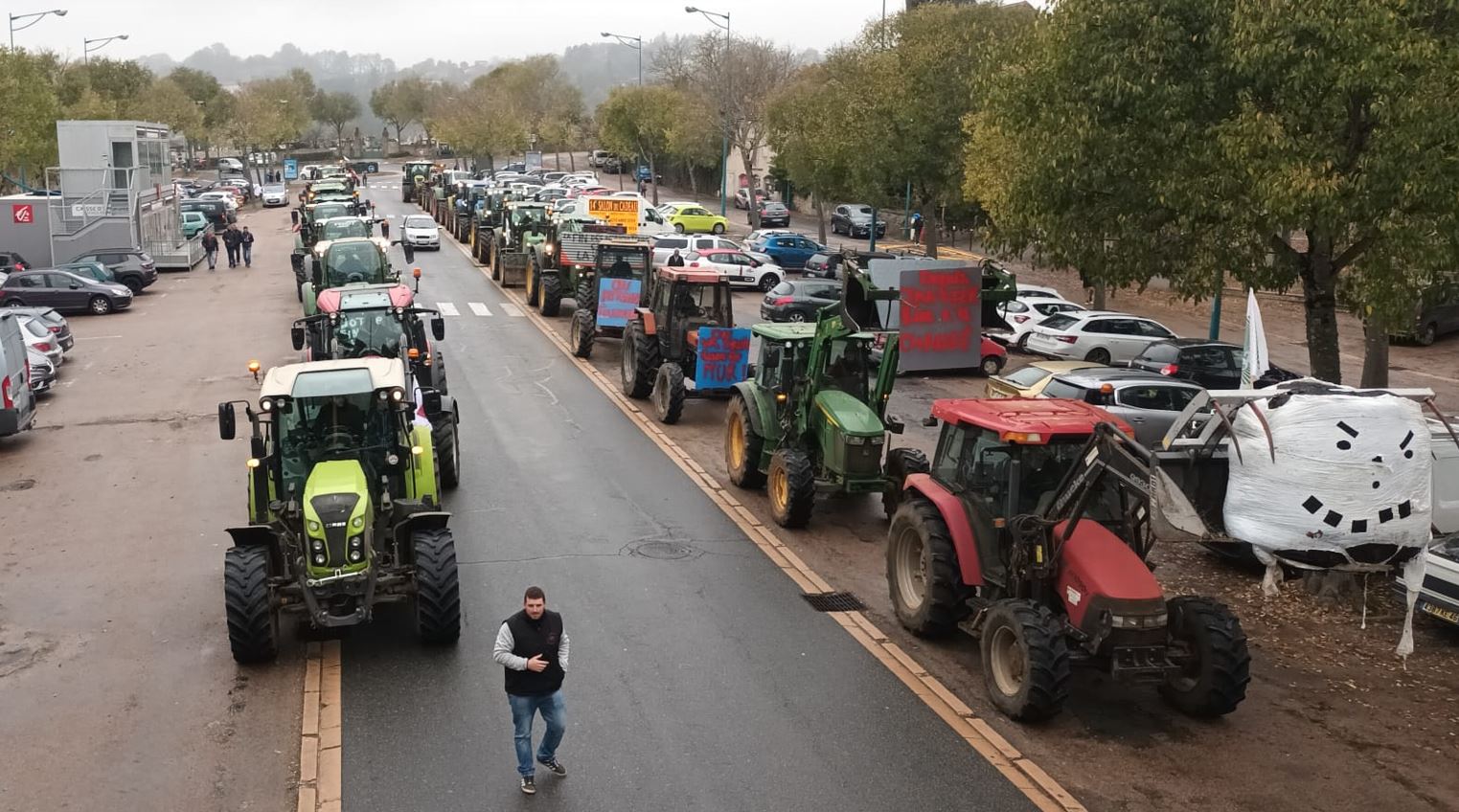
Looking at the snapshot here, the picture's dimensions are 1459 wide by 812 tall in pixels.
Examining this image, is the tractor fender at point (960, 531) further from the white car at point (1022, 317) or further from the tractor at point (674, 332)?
the white car at point (1022, 317)

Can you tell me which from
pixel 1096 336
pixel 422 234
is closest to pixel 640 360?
pixel 1096 336

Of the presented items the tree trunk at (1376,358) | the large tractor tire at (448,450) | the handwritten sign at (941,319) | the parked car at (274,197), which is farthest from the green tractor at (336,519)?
the parked car at (274,197)

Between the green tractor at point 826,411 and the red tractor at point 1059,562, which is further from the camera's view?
the green tractor at point 826,411

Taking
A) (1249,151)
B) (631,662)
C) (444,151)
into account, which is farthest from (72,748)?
(444,151)

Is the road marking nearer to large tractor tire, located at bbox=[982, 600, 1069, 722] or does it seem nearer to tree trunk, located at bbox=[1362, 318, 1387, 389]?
large tractor tire, located at bbox=[982, 600, 1069, 722]

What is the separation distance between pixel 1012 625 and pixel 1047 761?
1.08 metres

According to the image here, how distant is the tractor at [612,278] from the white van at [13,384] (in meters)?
10.7

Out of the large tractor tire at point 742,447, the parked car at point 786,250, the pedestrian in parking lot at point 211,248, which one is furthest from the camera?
the parked car at point 786,250

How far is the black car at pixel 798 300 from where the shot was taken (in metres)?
33.5

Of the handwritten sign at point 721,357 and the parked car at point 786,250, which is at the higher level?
the parked car at point 786,250

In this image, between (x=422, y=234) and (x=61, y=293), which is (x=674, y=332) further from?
(x=422, y=234)

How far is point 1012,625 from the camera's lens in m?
10.5

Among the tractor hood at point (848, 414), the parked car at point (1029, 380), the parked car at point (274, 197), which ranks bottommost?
the parked car at point (1029, 380)

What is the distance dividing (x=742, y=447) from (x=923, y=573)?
5885 millimetres
